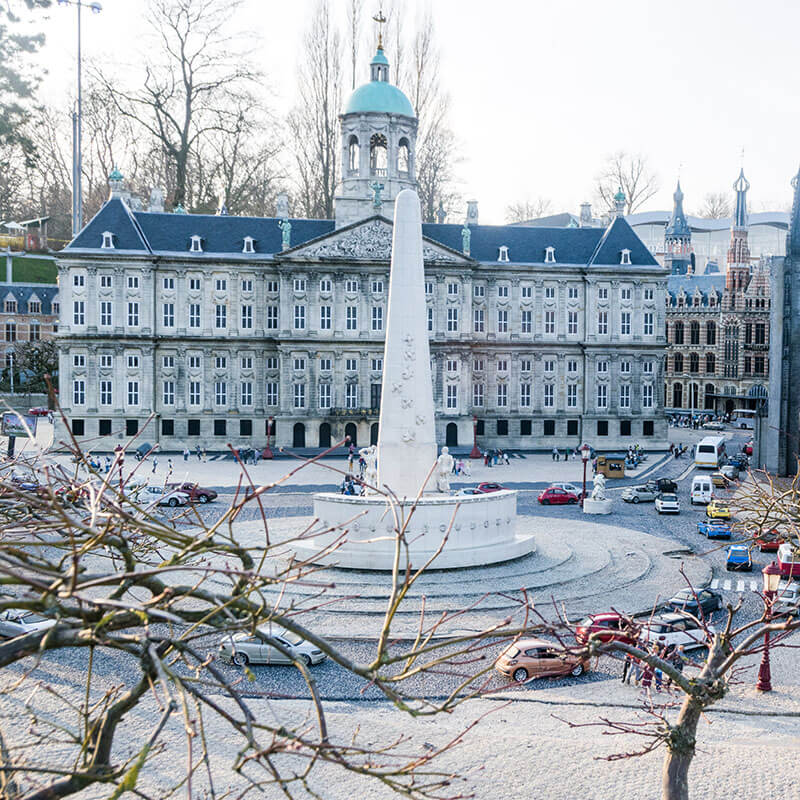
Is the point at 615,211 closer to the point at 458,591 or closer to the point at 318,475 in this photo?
the point at 318,475

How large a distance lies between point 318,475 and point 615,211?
29.2 meters

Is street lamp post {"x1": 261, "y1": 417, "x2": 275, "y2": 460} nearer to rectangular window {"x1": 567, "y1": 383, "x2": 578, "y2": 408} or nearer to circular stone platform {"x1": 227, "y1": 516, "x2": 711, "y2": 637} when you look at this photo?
rectangular window {"x1": 567, "y1": 383, "x2": 578, "y2": 408}

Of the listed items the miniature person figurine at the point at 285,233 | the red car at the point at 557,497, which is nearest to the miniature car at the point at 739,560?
the red car at the point at 557,497

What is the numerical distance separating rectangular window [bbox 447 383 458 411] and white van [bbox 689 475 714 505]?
2268 centimetres

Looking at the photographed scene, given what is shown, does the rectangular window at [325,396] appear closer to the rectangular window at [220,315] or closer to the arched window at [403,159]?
the rectangular window at [220,315]

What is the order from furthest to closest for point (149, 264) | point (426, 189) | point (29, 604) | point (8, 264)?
point (8, 264) → point (426, 189) → point (149, 264) → point (29, 604)

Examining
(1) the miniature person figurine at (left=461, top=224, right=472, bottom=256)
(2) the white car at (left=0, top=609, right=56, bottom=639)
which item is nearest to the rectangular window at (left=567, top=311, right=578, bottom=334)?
(1) the miniature person figurine at (left=461, top=224, right=472, bottom=256)

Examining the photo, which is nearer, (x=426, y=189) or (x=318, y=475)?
(x=318, y=475)

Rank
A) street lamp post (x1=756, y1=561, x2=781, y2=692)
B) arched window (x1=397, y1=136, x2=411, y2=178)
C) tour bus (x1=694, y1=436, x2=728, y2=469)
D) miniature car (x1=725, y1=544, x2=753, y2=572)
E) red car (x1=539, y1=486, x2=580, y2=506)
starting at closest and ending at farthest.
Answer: street lamp post (x1=756, y1=561, x2=781, y2=692) → miniature car (x1=725, y1=544, x2=753, y2=572) → red car (x1=539, y1=486, x2=580, y2=506) → tour bus (x1=694, y1=436, x2=728, y2=469) → arched window (x1=397, y1=136, x2=411, y2=178)

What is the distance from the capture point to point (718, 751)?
15.1 metres

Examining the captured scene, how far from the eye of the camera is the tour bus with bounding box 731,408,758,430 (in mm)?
83812

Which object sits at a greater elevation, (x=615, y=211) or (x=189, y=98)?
(x=189, y=98)

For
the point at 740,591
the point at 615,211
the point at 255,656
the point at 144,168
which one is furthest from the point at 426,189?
the point at 255,656

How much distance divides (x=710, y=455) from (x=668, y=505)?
17.2 m
